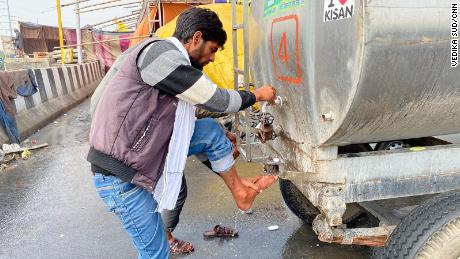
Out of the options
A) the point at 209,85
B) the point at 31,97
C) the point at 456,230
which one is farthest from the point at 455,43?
the point at 31,97

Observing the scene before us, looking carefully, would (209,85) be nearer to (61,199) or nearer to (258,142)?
(258,142)

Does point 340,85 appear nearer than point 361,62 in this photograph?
No

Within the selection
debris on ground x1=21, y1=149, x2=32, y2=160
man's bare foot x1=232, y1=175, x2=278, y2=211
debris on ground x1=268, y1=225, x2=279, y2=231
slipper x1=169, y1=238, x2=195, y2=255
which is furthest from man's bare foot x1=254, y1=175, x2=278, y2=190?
debris on ground x1=21, y1=149, x2=32, y2=160

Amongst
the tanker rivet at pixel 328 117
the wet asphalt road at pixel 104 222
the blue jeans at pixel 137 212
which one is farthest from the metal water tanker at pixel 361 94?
the wet asphalt road at pixel 104 222

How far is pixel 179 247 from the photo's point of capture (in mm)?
3338

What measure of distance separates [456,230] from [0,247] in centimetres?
347

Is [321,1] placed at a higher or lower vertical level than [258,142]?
higher

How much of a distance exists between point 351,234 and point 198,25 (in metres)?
1.37

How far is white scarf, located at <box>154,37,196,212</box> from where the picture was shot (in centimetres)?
219

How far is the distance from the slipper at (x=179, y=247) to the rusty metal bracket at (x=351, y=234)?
4.66 feet

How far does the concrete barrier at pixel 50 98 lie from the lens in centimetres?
741

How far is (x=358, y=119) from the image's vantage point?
194cm

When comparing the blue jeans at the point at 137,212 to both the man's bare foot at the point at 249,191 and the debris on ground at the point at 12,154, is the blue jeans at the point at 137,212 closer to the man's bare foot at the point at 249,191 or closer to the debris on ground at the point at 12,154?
the man's bare foot at the point at 249,191

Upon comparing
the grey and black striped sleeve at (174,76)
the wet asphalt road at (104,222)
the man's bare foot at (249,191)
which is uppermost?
the grey and black striped sleeve at (174,76)
